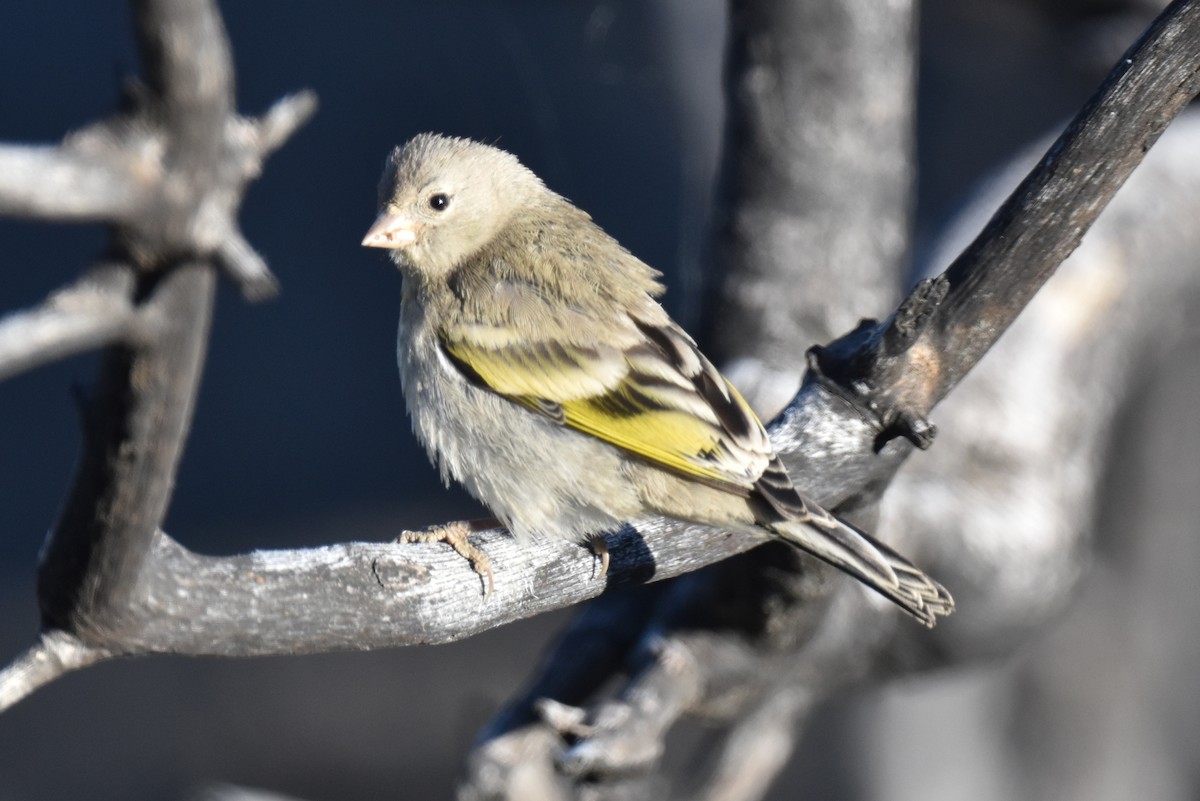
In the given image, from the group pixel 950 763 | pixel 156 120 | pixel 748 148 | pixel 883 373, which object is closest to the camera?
pixel 156 120

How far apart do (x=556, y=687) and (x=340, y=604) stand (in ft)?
6.34

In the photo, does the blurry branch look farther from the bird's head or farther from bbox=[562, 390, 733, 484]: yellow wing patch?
the bird's head

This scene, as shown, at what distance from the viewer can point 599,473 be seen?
2939 mm

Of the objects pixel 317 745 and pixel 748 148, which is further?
pixel 317 745

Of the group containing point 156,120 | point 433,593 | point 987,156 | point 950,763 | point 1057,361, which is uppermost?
point 987,156

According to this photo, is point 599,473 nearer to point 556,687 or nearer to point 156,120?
point 556,687

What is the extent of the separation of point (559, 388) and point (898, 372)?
0.73 m

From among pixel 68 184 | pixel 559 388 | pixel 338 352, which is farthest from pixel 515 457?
pixel 338 352

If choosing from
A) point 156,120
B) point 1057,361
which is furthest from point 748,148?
point 156,120

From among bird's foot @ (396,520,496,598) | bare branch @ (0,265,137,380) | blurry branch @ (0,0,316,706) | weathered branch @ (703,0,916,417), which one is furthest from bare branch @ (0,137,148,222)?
weathered branch @ (703,0,916,417)

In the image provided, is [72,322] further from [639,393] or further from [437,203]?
[437,203]

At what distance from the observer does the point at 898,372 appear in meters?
2.83

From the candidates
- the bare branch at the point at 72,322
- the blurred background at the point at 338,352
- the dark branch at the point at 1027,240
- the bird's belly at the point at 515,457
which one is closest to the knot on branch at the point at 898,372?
the dark branch at the point at 1027,240

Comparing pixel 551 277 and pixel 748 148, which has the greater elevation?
pixel 748 148
